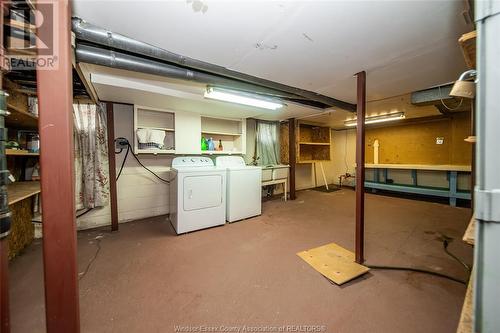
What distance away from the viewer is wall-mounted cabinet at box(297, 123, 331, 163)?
5.82 meters

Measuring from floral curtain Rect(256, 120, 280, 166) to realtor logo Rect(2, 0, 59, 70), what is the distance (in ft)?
12.7

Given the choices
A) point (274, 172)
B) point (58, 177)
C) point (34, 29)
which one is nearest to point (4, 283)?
point (58, 177)

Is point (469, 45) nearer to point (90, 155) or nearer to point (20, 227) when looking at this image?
point (90, 155)

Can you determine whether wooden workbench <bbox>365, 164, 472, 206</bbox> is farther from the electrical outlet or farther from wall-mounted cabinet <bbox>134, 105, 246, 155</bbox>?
the electrical outlet

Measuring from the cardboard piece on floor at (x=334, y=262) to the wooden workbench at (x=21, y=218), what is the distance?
2789 mm

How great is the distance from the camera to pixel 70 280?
38.3 inches

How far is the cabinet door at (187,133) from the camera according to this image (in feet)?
11.1

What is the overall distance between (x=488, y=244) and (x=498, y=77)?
1.76 feet

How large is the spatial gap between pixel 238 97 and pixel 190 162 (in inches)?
59.3

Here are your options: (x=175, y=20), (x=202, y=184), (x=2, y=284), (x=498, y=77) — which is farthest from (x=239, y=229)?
(x=498, y=77)

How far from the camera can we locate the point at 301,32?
1.36 meters

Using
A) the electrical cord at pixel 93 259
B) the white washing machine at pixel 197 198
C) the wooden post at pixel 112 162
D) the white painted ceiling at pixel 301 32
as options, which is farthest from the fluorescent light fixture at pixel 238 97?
the electrical cord at pixel 93 259

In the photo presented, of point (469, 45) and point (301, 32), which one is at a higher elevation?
point (301, 32)

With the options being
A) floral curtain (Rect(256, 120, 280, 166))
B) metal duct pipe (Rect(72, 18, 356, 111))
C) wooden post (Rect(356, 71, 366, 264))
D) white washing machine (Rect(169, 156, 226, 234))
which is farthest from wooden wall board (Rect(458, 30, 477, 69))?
floral curtain (Rect(256, 120, 280, 166))
